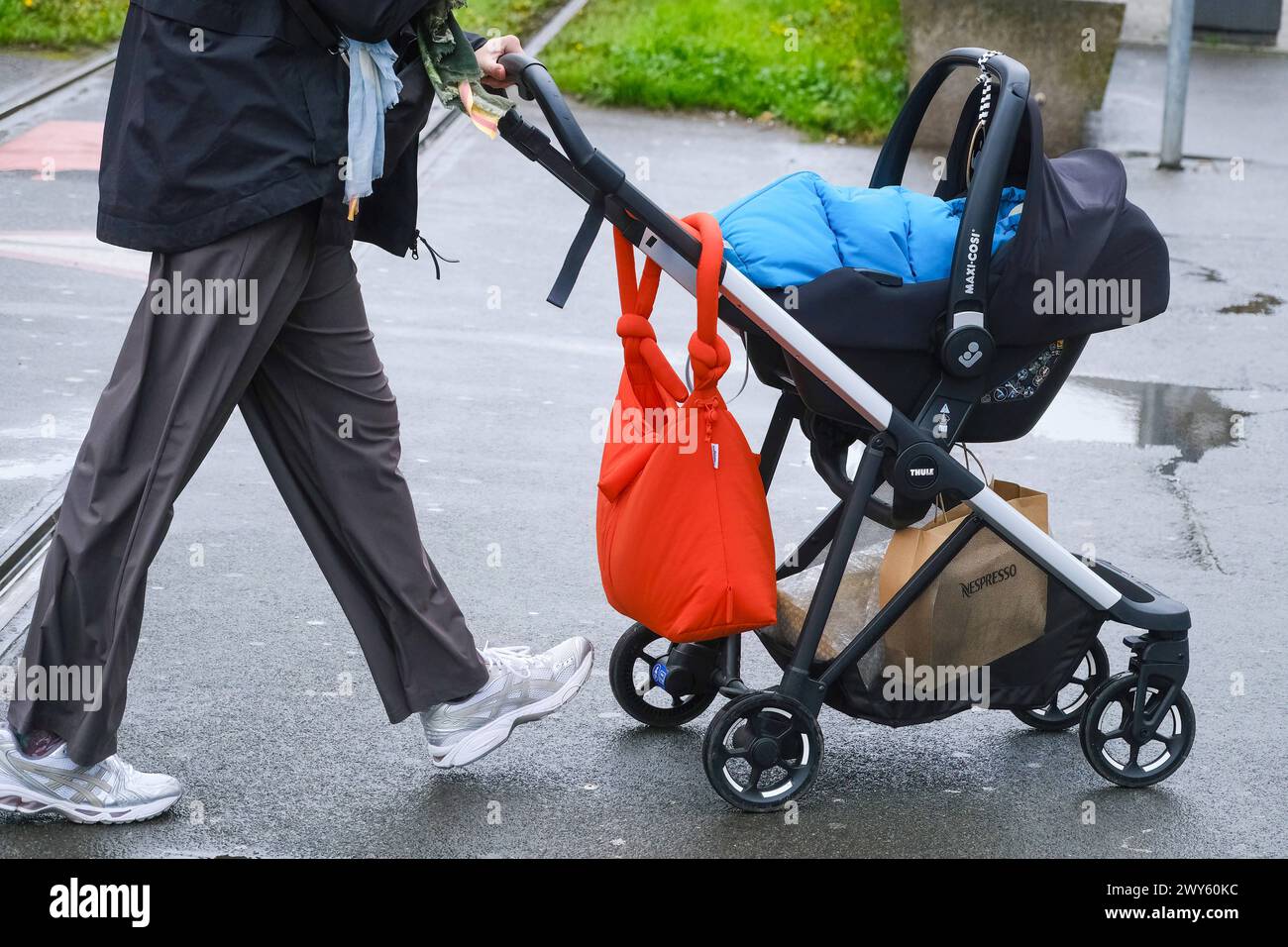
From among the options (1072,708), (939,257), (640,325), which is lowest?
(1072,708)

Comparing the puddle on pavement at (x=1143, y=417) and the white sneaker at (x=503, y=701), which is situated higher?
the white sneaker at (x=503, y=701)

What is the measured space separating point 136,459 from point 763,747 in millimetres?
1369

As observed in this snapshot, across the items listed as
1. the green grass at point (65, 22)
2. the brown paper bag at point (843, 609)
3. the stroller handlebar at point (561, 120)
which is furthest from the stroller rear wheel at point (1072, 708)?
the green grass at point (65, 22)

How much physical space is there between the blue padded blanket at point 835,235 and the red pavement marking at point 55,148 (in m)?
6.25

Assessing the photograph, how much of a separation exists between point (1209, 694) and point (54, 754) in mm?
2695

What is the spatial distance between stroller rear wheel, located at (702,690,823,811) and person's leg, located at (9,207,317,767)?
1.17m

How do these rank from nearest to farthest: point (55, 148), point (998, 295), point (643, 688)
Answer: point (998, 295), point (643, 688), point (55, 148)

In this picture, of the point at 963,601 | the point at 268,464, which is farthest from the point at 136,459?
the point at 963,601

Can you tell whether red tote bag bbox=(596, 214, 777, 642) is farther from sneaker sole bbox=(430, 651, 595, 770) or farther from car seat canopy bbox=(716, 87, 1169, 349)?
sneaker sole bbox=(430, 651, 595, 770)

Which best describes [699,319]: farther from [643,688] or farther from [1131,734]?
[1131,734]

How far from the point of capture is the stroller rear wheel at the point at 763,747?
3492 millimetres

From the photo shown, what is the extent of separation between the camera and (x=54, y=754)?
3.37 metres

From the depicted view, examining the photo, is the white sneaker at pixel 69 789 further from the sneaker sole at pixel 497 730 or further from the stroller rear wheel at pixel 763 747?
the stroller rear wheel at pixel 763 747

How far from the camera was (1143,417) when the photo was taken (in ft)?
21.4
